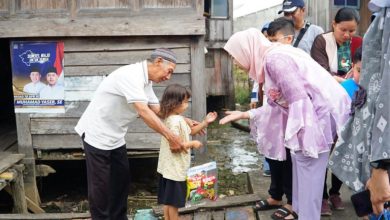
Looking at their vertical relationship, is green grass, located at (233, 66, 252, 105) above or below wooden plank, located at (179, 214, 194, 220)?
above

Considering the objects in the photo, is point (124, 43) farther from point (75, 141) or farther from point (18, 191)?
point (18, 191)

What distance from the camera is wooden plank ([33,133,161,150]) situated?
21.0 ft

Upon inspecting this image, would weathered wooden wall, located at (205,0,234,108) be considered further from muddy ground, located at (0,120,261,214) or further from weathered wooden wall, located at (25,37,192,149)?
weathered wooden wall, located at (25,37,192,149)

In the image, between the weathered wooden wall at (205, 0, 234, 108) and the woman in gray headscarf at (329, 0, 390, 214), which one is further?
the weathered wooden wall at (205, 0, 234, 108)

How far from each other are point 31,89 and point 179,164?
325 centimetres

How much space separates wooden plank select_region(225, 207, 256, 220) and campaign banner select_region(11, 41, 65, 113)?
2.92 m

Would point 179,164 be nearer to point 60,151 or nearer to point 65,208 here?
point 60,151

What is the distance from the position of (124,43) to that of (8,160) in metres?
2.15

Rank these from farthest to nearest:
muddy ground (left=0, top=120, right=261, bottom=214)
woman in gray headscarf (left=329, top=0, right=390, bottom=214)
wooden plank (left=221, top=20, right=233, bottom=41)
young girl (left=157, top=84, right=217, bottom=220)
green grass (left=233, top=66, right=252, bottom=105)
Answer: green grass (left=233, top=66, right=252, bottom=105) → wooden plank (left=221, top=20, right=233, bottom=41) → muddy ground (left=0, top=120, right=261, bottom=214) → young girl (left=157, top=84, right=217, bottom=220) → woman in gray headscarf (left=329, top=0, right=390, bottom=214)

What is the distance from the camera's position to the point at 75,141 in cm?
645

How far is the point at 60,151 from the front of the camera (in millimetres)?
6559

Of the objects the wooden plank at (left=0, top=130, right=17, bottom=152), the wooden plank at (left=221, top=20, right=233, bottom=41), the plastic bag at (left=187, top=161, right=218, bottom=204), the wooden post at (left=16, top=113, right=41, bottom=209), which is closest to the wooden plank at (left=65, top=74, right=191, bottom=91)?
the wooden post at (left=16, top=113, right=41, bottom=209)

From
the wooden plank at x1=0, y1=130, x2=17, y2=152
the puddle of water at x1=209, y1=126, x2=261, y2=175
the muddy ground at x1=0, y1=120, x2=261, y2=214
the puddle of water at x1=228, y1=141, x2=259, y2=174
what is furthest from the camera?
the puddle of water at x1=209, y1=126, x2=261, y2=175

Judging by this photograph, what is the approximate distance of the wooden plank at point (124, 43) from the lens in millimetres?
6234
